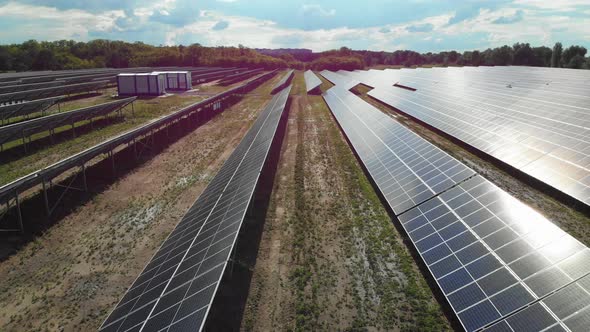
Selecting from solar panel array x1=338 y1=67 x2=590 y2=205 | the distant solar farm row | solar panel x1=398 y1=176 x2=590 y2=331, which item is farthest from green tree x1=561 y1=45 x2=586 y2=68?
solar panel x1=398 y1=176 x2=590 y2=331

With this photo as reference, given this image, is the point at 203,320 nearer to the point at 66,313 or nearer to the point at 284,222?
the point at 66,313

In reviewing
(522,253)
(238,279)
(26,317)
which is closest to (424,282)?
(522,253)

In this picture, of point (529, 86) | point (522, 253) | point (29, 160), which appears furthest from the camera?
point (529, 86)

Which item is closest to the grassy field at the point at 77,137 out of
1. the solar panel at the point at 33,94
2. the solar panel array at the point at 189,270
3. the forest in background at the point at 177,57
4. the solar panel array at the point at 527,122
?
the solar panel at the point at 33,94

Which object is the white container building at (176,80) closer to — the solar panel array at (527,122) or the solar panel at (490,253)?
the solar panel array at (527,122)

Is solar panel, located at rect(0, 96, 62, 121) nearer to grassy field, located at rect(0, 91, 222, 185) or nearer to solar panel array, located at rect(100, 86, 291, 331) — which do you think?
grassy field, located at rect(0, 91, 222, 185)

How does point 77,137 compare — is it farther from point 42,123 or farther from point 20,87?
point 20,87

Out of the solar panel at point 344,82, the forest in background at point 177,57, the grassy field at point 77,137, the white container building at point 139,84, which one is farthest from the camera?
the forest in background at point 177,57
